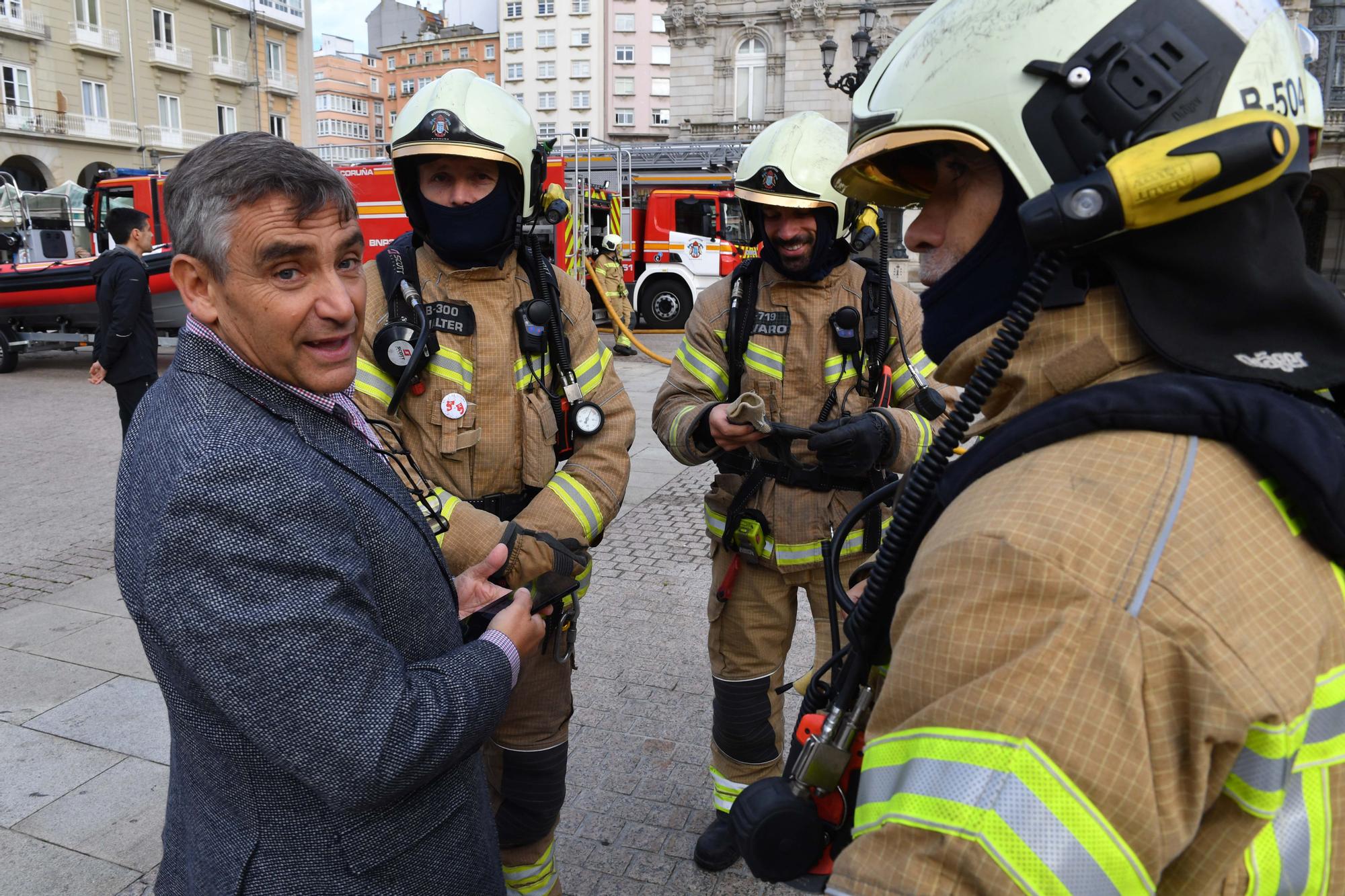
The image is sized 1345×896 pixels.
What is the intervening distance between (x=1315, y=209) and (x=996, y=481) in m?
33.4

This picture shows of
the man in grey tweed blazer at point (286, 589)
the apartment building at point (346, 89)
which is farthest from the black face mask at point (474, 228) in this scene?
the apartment building at point (346, 89)

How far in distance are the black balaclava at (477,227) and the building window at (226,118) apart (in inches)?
1626

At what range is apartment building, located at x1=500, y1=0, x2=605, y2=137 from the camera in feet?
216

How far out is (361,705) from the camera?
4.15ft

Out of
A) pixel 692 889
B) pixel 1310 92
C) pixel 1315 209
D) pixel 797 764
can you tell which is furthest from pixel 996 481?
pixel 1315 209

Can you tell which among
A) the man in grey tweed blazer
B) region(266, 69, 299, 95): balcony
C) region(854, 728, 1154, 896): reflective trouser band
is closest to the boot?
the man in grey tweed blazer

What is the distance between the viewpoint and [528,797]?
2516mm

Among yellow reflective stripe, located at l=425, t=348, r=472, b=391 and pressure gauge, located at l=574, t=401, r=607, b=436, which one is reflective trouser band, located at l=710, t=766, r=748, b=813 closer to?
pressure gauge, located at l=574, t=401, r=607, b=436

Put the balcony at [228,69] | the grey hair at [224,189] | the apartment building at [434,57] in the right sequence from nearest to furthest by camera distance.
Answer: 1. the grey hair at [224,189]
2. the balcony at [228,69]
3. the apartment building at [434,57]

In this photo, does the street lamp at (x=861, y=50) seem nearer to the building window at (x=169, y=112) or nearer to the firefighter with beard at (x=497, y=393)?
the firefighter with beard at (x=497, y=393)

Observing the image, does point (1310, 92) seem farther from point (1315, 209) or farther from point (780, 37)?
point (780, 37)

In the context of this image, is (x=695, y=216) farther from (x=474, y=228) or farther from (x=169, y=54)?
(x=169, y=54)

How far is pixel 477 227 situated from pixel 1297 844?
2.30m

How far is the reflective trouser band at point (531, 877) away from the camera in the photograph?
255 cm
